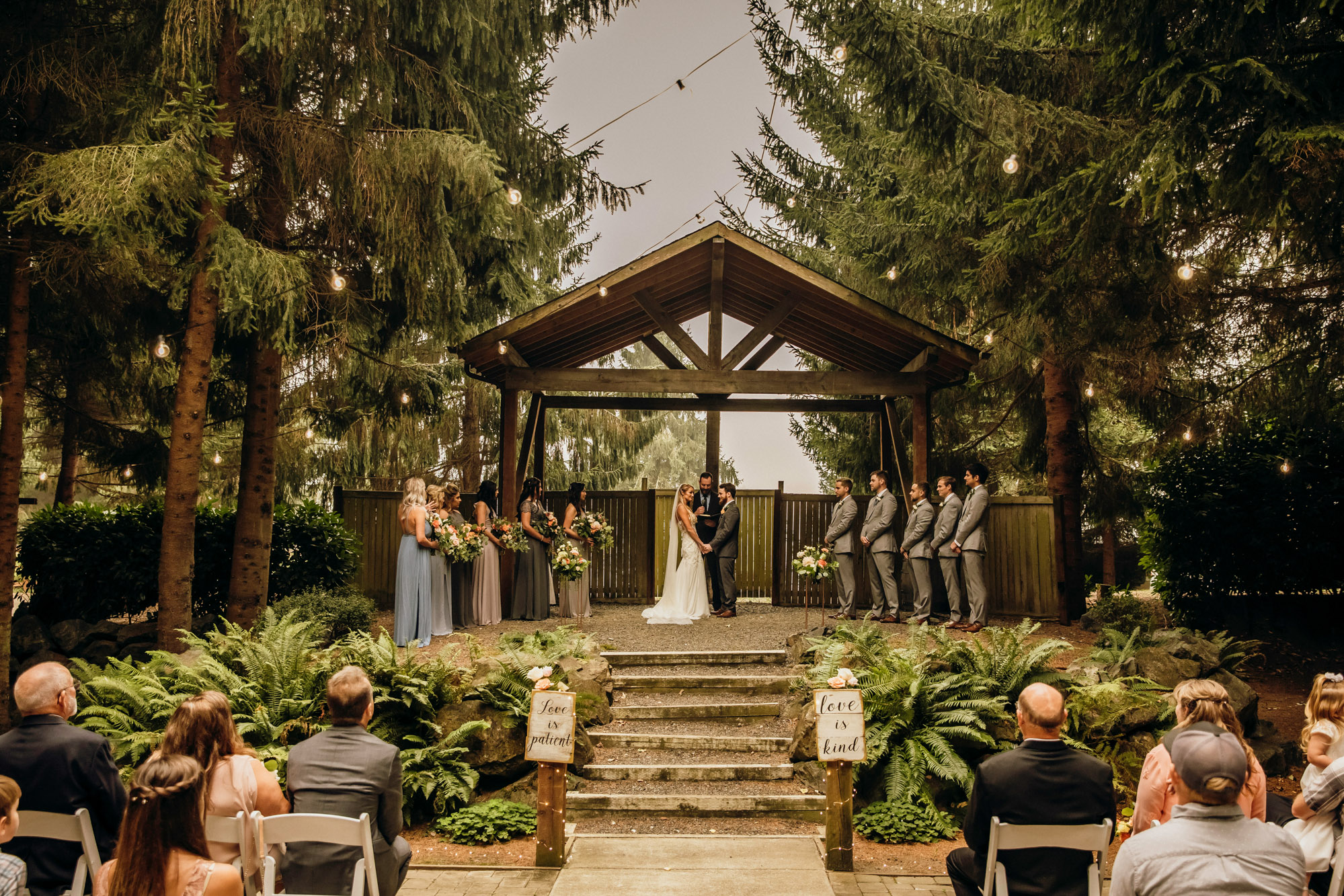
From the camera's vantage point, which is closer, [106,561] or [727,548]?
[106,561]

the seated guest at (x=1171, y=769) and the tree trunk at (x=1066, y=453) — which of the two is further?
the tree trunk at (x=1066, y=453)

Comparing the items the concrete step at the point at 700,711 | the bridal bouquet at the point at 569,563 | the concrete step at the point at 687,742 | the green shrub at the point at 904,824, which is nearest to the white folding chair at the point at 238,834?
the concrete step at the point at 687,742

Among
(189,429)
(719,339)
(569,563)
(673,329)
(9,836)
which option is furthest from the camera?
(719,339)

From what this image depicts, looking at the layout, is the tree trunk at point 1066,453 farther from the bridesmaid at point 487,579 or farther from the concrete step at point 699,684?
the bridesmaid at point 487,579

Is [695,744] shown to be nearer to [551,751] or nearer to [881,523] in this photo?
[551,751]

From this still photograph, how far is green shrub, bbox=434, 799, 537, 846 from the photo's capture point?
6727 mm

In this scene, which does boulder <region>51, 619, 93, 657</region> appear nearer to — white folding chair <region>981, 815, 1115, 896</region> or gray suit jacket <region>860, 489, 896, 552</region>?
gray suit jacket <region>860, 489, 896, 552</region>

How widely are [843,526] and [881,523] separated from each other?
0.54 m

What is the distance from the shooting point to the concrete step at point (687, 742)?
797 centimetres

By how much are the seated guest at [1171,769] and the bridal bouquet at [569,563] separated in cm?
826

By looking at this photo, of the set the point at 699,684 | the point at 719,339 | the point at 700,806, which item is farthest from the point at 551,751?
the point at 719,339

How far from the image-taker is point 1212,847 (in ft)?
10.0

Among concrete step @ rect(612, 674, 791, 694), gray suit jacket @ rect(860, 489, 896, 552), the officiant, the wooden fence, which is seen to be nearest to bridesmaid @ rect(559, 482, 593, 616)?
the wooden fence

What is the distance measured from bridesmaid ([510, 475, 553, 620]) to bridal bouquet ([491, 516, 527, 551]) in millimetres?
281
